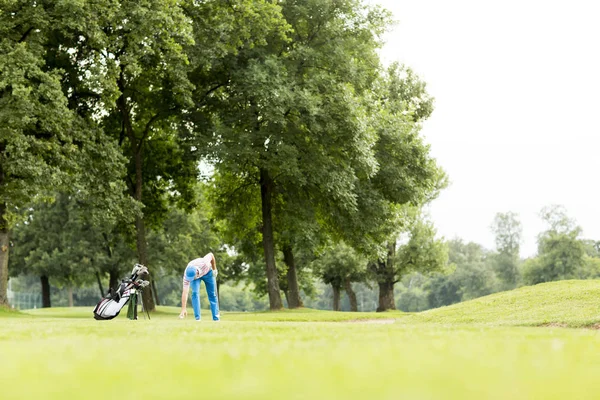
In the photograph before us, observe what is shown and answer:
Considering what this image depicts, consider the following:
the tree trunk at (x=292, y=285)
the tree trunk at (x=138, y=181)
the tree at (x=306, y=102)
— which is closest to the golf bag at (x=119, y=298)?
the tree at (x=306, y=102)

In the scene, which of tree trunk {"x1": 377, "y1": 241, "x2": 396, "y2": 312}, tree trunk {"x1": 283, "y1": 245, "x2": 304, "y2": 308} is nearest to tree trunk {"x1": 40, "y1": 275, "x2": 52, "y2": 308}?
tree trunk {"x1": 283, "y1": 245, "x2": 304, "y2": 308}

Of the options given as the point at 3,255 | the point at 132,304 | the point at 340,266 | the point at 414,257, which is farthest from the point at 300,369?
the point at 340,266

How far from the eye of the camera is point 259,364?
4906mm

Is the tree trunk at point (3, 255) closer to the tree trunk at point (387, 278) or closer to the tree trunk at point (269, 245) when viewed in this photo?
the tree trunk at point (269, 245)

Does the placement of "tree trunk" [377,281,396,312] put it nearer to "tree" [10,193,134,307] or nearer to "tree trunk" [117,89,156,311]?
"tree" [10,193,134,307]

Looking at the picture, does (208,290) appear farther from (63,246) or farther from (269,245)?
(63,246)

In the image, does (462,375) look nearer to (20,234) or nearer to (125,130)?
(125,130)

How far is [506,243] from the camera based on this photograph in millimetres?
111312

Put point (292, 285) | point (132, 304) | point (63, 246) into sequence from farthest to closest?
point (63, 246) → point (292, 285) → point (132, 304)

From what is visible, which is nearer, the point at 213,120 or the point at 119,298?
the point at 119,298

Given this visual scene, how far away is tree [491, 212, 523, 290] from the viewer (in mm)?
108188

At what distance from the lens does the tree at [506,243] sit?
4259 inches

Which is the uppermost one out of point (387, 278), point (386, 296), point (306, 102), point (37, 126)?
point (306, 102)

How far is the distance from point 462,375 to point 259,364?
1536 mm
